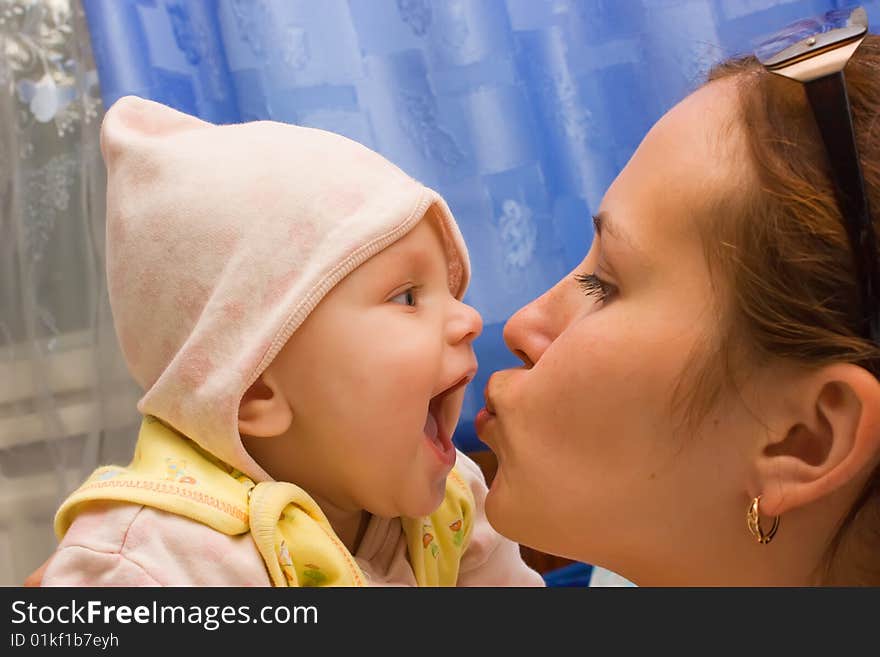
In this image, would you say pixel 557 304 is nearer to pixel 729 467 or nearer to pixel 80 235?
pixel 729 467

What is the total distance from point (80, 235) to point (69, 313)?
169 mm

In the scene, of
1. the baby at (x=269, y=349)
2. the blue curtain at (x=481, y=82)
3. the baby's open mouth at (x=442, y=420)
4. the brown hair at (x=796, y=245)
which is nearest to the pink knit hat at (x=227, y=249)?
the baby at (x=269, y=349)

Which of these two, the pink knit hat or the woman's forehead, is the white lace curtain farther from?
the woman's forehead

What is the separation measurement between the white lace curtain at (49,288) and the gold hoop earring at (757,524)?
58.4 inches

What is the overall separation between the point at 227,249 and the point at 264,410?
19cm

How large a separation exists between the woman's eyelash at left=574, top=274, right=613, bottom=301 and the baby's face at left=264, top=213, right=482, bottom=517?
167 mm

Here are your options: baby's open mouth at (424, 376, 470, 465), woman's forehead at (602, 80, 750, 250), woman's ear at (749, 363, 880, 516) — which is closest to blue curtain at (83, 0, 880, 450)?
baby's open mouth at (424, 376, 470, 465)

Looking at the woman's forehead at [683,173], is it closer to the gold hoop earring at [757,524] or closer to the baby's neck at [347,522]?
the gold hoop earring at [757,524]

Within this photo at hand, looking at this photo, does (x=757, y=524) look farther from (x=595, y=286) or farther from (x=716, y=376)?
(x=595, y=286)

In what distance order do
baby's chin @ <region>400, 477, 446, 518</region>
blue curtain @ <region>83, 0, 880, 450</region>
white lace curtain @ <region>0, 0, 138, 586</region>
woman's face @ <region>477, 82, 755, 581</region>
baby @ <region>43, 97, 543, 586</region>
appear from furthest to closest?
1. white lace curtain @ <region>0, 0, 138, 586</region>
2. blue curtain @ <region>83, 0, 880, 450</region>
3. baby's chin @ <region>400, 477, 446, 518</region>
4. baby @ <region>43, 97, 543, 586</region>
5. woman's face @ <region>477, 82, 755, 581</region>

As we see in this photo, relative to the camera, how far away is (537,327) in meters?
1.12

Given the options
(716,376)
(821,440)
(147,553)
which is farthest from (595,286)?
(147,553)

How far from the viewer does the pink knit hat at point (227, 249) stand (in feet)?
3.62

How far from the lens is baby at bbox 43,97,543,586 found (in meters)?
1.06
